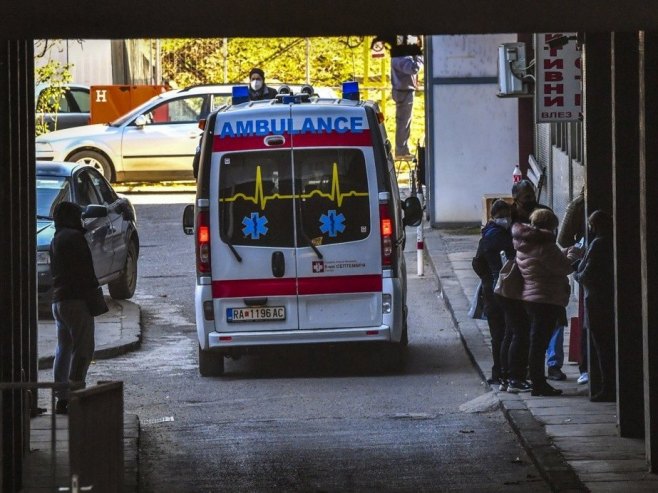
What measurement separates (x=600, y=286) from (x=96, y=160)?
17244 millimetres

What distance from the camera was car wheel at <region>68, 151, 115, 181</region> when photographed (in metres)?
27.4

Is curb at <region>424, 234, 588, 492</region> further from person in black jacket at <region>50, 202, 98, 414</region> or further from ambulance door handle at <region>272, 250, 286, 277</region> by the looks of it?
person in black jacket at <region>50, 202, 98, 414</region>

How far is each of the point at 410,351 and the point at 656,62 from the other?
20.9 ft

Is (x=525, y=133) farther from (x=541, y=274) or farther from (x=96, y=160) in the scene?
(x=541, y=274)

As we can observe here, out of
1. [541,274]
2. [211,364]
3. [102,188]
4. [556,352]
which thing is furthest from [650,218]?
[102,188]

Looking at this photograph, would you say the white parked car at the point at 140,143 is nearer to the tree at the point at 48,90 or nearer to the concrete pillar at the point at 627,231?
the tree at the point at 48,90

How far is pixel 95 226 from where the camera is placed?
54.7 ft

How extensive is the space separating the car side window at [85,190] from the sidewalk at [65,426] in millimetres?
1298

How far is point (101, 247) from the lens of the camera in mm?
16734

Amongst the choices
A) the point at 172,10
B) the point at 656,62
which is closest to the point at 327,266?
the point at 656,62

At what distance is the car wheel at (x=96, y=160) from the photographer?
1077 inches

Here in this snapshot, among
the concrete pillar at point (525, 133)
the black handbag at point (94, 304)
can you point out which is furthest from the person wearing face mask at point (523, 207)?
the concrete pillar at point (525, 133)

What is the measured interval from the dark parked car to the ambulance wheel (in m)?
2.87

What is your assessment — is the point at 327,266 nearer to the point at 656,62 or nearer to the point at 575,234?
the point at 575,234
